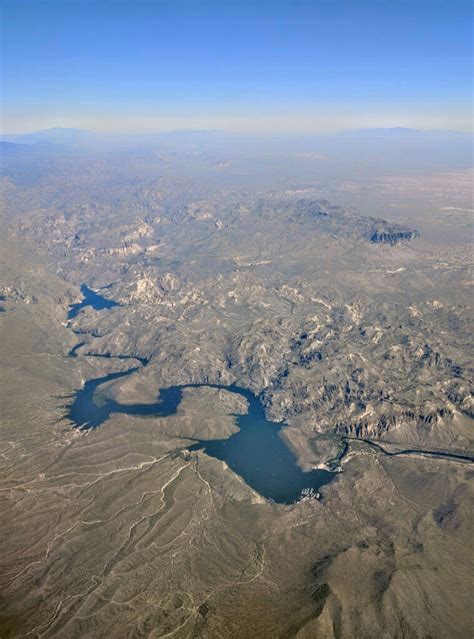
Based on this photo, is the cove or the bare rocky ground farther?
the cove

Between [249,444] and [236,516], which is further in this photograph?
[249,444]

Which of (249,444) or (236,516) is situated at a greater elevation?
(236,516)

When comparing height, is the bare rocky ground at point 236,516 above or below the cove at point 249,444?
above

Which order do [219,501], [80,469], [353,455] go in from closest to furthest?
[219,501] → [80,469] → [353,455]

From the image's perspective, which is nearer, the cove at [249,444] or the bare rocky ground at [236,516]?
the bare rocky ground at [236,516]

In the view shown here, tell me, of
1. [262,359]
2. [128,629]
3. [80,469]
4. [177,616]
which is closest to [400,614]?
[177,616]

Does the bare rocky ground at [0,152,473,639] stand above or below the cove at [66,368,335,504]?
above

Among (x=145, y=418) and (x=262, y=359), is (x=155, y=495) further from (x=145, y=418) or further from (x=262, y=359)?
(x=262, y=359)

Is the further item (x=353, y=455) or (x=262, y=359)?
(x=262, y=359)
